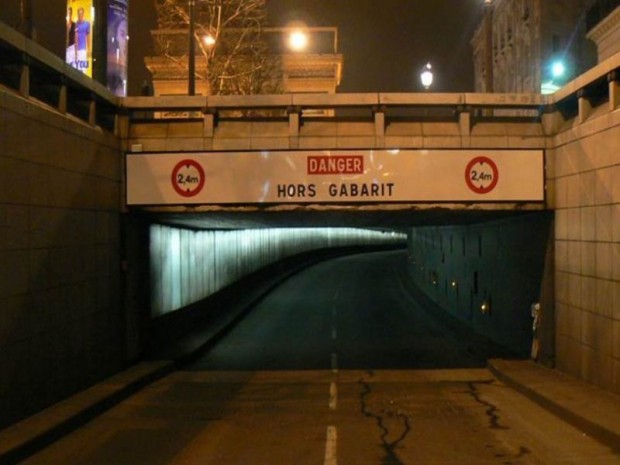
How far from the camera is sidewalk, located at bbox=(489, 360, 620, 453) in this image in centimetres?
932

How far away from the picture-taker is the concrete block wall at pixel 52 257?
362 inches

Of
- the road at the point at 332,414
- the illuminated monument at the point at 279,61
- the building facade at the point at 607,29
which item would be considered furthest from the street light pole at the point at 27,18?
the building facade at the point at 607,29

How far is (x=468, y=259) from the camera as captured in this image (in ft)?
72.4

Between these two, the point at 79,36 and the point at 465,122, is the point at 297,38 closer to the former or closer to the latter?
the point at 79,36

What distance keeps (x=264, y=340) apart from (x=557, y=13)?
42014mm

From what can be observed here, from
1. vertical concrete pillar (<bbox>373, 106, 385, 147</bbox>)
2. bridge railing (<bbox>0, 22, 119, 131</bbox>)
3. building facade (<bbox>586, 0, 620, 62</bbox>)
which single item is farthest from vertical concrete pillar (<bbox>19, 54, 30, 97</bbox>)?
building facade (<bbox>586, 0, 620, 62</bbox>)

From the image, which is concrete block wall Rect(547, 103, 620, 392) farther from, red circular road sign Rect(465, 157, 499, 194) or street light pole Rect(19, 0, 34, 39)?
street light pole Rect(19, 0, 34, 39)

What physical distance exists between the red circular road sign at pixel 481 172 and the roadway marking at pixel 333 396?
4335 millimetres

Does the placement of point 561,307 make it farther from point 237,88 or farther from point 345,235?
point 345,235

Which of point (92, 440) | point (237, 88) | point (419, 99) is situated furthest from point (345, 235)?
point (92, 440)

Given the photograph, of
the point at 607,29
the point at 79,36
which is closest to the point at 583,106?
the point at 79,36

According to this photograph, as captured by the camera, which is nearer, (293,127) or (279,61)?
(293,127)

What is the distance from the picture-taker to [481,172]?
14.4 metres

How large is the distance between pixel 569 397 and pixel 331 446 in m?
3.89
